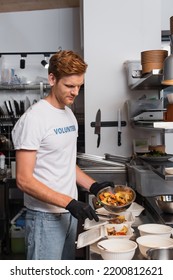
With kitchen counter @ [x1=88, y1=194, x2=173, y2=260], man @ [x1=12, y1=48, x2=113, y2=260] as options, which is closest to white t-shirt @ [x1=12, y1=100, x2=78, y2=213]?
man @ [x1=12, y1=48, x2=113, y2=260]

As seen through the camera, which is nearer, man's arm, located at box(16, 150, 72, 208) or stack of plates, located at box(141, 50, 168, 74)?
man's arm, located at box(16, 150, 72, 208)

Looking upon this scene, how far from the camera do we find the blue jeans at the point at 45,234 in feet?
5.65

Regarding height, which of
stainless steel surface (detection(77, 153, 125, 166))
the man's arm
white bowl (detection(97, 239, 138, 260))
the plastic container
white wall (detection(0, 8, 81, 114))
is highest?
white wall (detection(0, 8, 81, 114))

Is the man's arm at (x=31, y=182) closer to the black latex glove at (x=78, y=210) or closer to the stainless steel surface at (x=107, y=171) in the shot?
the black latex glove at (x=78, y=210)

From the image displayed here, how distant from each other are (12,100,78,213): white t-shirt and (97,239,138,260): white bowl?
31 centimetres

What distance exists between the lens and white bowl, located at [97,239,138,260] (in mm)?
1405

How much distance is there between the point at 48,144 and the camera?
66.8 inches

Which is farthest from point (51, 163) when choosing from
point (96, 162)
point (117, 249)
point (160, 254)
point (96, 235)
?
point (96, 162)

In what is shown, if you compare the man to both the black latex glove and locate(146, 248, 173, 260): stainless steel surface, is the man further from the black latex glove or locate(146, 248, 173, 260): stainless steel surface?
locate(146, 248, 173, 260): stainless steel surface

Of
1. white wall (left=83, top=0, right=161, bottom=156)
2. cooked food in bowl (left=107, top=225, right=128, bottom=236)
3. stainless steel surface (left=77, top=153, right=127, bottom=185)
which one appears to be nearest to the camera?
cooked food in bowl (left=107, top=225, right=128, bottom=236)

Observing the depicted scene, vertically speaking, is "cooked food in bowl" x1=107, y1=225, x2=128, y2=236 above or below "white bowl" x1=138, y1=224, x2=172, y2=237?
below

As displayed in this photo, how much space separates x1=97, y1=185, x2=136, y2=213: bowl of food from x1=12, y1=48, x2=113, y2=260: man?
22cm

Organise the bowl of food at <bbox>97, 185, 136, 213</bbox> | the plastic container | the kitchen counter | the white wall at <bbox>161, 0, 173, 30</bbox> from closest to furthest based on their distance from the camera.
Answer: the kitchen counter, the bowl of food at <bbox>97, 185, 136, 213</bbox>, the plastic container, the white wall at <bbox>161, 0, 173, 30</bbox>

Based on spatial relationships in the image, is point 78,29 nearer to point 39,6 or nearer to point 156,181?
point 39,6
